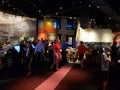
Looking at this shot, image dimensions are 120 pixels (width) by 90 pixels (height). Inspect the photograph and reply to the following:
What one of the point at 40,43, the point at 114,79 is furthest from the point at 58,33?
the point at 114,79

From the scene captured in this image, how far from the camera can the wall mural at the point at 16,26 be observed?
19.5 m

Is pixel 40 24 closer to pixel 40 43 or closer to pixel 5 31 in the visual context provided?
pixel 5 31

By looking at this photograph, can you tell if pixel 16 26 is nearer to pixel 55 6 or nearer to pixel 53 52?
pixel 55 6

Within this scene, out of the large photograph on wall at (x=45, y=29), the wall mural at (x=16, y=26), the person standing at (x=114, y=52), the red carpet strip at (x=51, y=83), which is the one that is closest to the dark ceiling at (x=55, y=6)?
the wall mural at (x=16, y=26)

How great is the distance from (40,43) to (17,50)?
56.8 inches

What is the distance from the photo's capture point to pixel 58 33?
102 ft

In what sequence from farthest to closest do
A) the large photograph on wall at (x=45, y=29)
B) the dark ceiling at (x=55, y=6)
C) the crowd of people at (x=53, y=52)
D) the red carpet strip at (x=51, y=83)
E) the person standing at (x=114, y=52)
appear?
the large photograph on wall at (x=45, y=29), the dark ceiling at (x=55, y=6), the person standing at (x=114, y=52), the crowd of people at (x=53, y=52), the red carpet strip at (x=51, y=83)

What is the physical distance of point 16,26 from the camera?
21297mm

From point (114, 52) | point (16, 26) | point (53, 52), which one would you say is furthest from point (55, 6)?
point (53, 52)

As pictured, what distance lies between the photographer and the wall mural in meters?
19.5

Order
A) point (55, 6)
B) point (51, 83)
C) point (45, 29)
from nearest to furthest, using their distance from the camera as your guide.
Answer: point (51, 83), point (55, 6), point (45, 29)

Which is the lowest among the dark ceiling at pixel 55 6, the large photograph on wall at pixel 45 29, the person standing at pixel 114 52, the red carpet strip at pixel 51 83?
the red carpet strip at pixel 51 83

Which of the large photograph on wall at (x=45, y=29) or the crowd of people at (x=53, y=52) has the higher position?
the large photograph on wall at (x=45, y=29)

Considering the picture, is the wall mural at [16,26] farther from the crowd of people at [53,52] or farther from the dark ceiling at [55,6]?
the crowd of people at [53,52]
